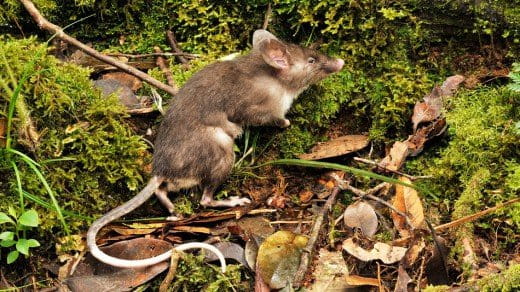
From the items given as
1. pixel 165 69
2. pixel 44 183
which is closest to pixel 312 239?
pixel 44 183

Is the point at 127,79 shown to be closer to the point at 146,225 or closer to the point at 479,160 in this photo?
the point at 146,225

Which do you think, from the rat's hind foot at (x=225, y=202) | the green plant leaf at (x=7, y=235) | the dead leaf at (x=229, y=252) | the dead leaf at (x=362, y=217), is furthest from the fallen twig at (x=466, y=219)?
the green plant leaf at (x=7, y=235)

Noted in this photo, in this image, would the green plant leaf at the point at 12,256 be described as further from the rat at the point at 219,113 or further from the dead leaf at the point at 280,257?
the dead leaf at the point at 280,257

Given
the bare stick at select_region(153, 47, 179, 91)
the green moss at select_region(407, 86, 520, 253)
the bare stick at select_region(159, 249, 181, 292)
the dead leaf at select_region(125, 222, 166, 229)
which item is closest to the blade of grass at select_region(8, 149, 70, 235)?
the dead leaf at select_region(125, 222, 166, 229)

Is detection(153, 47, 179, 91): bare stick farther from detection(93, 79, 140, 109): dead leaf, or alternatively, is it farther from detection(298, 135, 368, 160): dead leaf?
detection(298, 135, 368, 160): dead leaf

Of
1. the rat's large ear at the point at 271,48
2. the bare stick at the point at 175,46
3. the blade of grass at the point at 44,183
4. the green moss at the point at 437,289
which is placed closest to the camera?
the green moss at the point at 437,289

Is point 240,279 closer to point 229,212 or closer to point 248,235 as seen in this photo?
point 248,235
